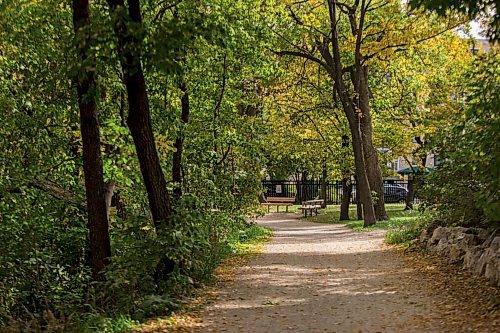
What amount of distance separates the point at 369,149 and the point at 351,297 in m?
14.9

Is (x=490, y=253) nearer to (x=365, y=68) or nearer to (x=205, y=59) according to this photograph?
(x=205, y=59)

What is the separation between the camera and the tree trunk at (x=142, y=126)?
7.99m

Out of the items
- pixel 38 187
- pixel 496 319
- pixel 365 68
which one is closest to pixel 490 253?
pixel 496 319

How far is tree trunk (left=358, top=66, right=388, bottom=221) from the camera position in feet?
75.7

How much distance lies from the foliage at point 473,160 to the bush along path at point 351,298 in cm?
123

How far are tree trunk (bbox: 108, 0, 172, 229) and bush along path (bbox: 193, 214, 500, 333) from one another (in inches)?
66.1

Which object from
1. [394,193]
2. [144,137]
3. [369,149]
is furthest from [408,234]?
[394,193]

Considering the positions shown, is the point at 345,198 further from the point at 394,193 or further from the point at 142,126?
the point at 142,126

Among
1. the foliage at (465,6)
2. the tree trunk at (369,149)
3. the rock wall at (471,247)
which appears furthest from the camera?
the tree trunk at (369,149)

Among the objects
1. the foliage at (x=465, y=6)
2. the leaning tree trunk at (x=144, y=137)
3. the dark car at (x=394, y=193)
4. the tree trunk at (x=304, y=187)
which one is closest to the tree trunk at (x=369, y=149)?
the leaning tree trunk at (x=144, y=137)

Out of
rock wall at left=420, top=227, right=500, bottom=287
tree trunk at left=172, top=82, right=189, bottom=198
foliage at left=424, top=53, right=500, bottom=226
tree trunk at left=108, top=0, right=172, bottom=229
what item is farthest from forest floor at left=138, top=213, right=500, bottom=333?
tree trunk at left=172, top=82, right=189, bottom=198

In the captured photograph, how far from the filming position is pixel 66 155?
465 inches

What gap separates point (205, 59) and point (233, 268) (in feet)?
14.6

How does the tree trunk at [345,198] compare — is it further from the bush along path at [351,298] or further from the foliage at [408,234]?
the bush along path at [351,298]
